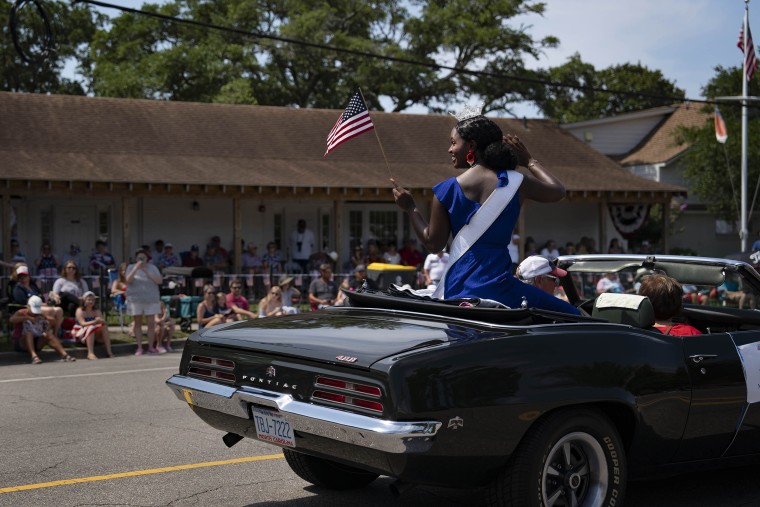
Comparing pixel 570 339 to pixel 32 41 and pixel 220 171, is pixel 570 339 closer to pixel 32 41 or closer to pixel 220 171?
pixel 220 171

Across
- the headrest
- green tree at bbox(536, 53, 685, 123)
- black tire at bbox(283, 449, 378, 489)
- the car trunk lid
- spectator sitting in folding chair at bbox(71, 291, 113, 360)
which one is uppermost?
green tree at bbox(536, 53, 685, 123)

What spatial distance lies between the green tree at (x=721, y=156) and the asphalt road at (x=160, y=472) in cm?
2804

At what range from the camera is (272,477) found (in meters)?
5.93

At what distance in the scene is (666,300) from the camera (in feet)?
18.4

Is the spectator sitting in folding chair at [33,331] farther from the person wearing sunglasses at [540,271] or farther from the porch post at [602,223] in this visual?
the porch post at [602,223]

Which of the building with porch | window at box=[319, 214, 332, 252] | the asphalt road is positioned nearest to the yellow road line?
the asphalt road

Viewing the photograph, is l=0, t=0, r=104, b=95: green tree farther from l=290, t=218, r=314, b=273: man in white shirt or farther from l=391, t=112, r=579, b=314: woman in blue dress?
l=391, t=112, r=579, b=314: woman in blue dress

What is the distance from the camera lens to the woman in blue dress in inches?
202

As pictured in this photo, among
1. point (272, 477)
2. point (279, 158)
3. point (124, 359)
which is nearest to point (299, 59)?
point (279, 158)

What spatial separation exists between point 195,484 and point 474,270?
2.08m

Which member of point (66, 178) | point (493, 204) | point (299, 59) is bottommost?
point (493, 204)

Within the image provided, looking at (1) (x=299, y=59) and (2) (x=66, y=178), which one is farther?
(1) (x=299, y=59)

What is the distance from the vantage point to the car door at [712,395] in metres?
4.91

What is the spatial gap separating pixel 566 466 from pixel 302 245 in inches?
838
